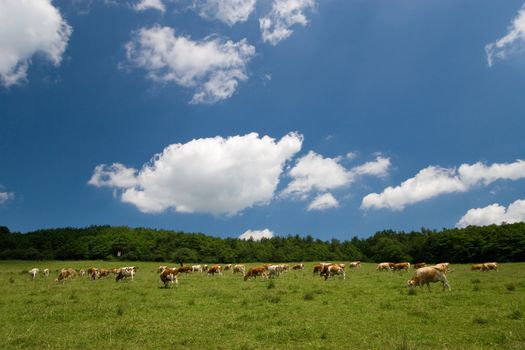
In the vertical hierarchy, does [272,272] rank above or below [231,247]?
below

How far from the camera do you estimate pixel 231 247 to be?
404ft

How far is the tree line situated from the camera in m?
84.6

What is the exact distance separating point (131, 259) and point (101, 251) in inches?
335

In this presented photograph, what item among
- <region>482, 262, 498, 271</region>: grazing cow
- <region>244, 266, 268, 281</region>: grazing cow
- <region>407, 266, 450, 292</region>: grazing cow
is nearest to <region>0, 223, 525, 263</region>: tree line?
<region>482, 262, 498, 271</region>: grazing cow

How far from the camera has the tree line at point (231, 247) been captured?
278 ft

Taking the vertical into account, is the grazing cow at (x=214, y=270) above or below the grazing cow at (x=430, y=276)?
below

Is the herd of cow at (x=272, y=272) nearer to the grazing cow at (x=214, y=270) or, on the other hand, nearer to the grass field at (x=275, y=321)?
the grazing cow at (x=214, y=270)

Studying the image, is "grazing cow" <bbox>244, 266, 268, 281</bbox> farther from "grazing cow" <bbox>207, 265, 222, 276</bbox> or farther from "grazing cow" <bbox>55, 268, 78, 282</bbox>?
"grazing cow" <bbox>55, 268, 78, 282</bbox>

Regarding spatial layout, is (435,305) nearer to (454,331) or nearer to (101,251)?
(454,331)

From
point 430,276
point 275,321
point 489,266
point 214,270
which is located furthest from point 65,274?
point 489,266

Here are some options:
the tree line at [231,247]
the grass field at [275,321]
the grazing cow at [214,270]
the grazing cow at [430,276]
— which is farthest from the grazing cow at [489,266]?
the tree line at [231,247]

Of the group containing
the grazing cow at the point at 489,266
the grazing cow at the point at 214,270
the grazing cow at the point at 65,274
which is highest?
the grazing cow at the point at 65,274

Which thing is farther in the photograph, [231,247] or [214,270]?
[231,247]

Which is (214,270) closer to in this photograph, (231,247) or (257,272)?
(257,272)
